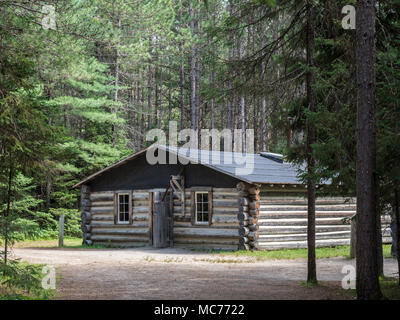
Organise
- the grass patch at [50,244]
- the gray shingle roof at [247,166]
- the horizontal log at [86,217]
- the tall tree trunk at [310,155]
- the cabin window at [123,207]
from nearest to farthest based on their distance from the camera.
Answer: the tall tree trunk at [310,155] < the gray shingle roof at [247,166] < the cabin window at [123,207] < the grass patch at [50,244] < the horizontal log at [86,217]

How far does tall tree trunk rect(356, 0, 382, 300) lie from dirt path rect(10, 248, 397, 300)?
3.50 ft

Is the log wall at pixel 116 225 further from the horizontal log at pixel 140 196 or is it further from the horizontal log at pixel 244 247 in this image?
the horizontal log at pixel 244 247

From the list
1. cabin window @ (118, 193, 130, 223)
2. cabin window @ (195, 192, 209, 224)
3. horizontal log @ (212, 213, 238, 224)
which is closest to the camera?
horizontal log @ (212, 213, 238, 224)

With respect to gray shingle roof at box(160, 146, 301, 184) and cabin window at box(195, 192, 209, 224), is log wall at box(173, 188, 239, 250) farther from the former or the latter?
gray shingle roof at box(160, 146, 301, 184)

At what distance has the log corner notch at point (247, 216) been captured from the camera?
20.2m

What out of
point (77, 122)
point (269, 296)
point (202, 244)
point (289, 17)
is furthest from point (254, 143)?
point (269, 296)

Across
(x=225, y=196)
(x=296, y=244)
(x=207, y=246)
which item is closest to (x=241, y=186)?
(x=225, y=196)

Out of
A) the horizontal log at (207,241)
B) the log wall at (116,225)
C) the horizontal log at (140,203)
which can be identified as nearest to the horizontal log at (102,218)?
the log wall at (116,225)

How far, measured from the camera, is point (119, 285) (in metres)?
11.4

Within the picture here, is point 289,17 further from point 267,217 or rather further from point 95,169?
point 95,169

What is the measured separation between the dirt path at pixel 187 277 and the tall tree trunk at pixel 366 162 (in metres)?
1.07

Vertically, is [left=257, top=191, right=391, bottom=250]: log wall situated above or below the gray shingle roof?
below

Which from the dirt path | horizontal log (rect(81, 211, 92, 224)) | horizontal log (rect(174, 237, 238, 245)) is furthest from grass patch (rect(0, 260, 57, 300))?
horizontal log (rect(81, 211, 92, 224))

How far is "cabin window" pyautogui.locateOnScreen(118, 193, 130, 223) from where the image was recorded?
2427cm
